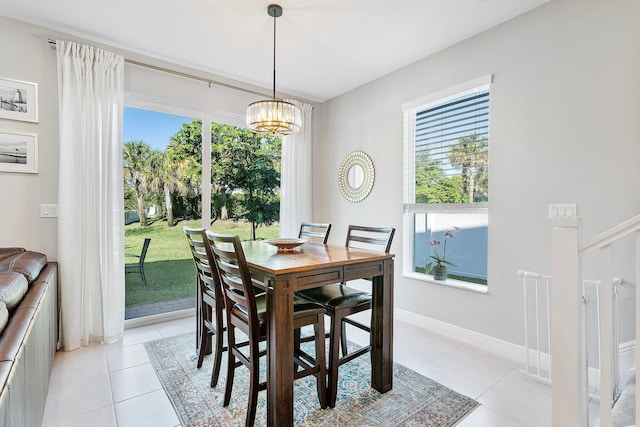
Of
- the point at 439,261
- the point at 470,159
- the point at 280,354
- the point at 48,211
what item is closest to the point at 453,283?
the point at 439,261

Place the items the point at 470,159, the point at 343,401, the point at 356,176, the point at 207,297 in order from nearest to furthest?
1. the point at 343,401
2. the point at 207,297
3. the point at 470,159
4. the point at 356,176

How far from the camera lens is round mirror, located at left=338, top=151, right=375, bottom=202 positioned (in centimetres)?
378

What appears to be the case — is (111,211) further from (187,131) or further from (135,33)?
(135,33)

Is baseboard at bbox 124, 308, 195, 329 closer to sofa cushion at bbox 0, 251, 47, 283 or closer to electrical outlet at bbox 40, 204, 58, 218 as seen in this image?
sofa cushion at bbox 0, 251, 47, 283

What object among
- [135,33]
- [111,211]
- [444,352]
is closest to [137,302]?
[111,211]

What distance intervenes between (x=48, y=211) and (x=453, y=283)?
11.6 feet

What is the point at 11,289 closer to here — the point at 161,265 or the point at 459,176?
the point at 161,265

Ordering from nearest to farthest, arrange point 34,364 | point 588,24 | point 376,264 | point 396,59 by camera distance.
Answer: point 34,364, point 376,264, point 588,24, point 396,59

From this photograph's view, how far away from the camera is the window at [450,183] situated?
281cm

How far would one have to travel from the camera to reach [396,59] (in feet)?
10.6

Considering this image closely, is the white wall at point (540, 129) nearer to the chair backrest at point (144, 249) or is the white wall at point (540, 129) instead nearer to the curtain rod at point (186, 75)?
the curtain rod at point (186, 75)

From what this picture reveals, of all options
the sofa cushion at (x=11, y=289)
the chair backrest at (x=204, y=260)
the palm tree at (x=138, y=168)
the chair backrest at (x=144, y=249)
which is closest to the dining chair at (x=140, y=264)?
the chair backrest at (x=144, y=249)

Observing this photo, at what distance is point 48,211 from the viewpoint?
2672 millimetres

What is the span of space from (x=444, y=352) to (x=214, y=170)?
2933 millimetres
